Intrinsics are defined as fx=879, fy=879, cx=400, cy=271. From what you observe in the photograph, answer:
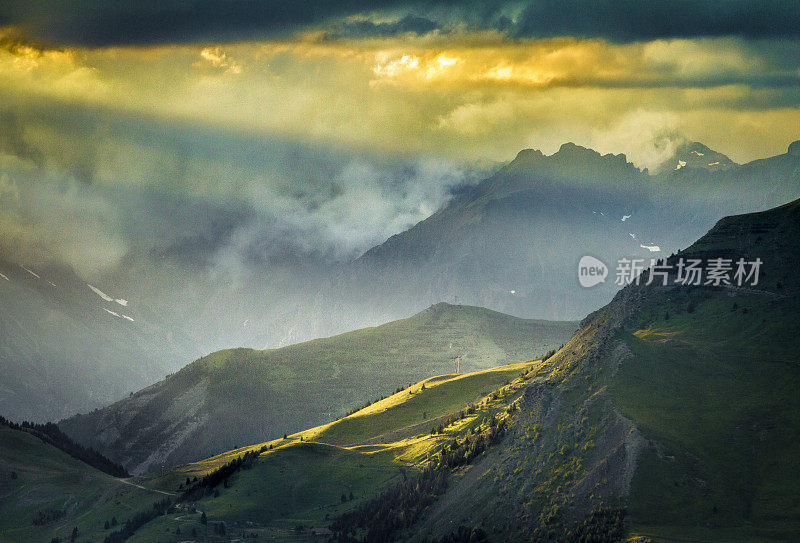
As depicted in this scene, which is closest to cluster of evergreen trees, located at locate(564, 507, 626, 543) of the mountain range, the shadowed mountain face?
the mountain range

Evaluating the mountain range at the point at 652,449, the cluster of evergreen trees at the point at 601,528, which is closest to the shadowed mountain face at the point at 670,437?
the mountain range at the point at 652,449

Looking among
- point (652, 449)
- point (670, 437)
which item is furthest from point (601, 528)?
point (670, 437)

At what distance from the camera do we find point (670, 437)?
148 meters

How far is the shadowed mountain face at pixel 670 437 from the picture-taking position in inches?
5207

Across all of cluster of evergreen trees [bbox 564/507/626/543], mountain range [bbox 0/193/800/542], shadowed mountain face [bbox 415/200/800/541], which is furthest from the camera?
shadowed mountain face [bbox 415/200/800/541]

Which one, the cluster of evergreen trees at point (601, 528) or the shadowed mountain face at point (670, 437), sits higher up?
A: the shadowed mountain face at point (670, 437)

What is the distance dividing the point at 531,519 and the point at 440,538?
23913 mm

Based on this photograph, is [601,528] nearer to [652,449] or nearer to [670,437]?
[652,449]

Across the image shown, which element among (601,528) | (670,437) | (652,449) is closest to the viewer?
(601,528)

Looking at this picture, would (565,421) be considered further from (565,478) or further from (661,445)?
(661,445)

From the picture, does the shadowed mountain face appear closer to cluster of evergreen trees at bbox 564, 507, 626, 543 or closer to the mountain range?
the mountain range

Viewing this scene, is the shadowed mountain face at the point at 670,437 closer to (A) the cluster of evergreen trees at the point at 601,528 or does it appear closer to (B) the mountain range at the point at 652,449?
(B) the mountain range at the point at 652,449

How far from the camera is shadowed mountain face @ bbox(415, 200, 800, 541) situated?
132 meters

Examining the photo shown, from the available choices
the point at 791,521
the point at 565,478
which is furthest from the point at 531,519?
the point at 791,521
